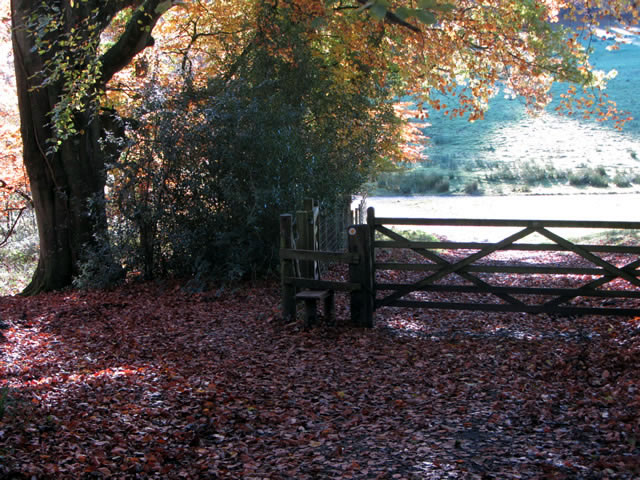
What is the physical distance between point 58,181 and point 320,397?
30.0ft

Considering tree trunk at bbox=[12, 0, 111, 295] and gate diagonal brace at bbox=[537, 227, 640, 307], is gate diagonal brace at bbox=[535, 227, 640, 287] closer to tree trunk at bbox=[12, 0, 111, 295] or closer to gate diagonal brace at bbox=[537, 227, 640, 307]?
gate diagonal brace at bbox=[537, 227, 640, 307]

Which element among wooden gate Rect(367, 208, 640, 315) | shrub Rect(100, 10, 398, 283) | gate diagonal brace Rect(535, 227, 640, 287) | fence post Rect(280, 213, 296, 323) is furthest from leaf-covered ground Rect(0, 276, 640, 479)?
shrub Rect(100, 10, 398, 283)

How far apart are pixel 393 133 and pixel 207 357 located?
12335mm

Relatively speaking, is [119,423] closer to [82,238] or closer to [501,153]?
[82,238]

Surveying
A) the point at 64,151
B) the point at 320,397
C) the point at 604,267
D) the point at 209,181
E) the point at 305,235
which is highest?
the point at 64,151

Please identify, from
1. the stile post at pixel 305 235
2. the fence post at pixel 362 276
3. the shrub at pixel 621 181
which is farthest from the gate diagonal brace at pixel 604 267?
the shrub at pixel 621 181

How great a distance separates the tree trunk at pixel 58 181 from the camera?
12484mm

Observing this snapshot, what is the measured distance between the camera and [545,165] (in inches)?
1930

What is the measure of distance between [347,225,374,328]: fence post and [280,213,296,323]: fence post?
875 millimetres

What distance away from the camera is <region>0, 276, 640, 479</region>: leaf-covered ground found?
4.36 metres


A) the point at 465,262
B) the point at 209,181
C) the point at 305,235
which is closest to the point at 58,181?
the point at 209,181

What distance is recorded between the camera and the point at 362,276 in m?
8.25

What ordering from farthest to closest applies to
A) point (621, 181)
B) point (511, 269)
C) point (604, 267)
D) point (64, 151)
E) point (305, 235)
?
point (621, 181) → point (64, 151) → point (305, 235) → point (511, 269) → point (604, 267)

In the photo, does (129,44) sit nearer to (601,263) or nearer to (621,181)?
(601,263)
